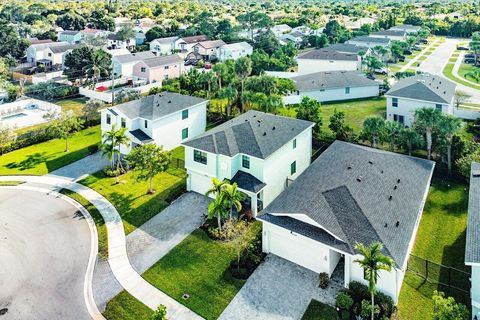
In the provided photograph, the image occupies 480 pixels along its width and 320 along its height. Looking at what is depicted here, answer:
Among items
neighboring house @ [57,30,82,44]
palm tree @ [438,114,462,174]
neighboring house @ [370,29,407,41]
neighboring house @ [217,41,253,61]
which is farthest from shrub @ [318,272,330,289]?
neighboring house @ [57,30,82,44]

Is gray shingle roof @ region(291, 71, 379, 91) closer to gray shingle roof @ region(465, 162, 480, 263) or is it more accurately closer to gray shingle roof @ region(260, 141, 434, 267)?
gray shingle roof @ region(260, 141, 434, 267)

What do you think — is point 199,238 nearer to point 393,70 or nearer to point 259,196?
point 259,196

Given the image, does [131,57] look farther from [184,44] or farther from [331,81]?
[331,81]

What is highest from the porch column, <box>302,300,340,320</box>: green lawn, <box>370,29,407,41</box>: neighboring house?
<box>370,29,407,41</box>: neighboring house

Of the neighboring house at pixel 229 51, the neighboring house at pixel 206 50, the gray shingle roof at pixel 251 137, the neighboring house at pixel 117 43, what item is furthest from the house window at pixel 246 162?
the neighboring house at pixel 117 43

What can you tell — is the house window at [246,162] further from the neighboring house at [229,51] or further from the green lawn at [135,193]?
the neighboring house at [229,51]

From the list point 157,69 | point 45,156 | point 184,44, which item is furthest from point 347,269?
point 184,44
